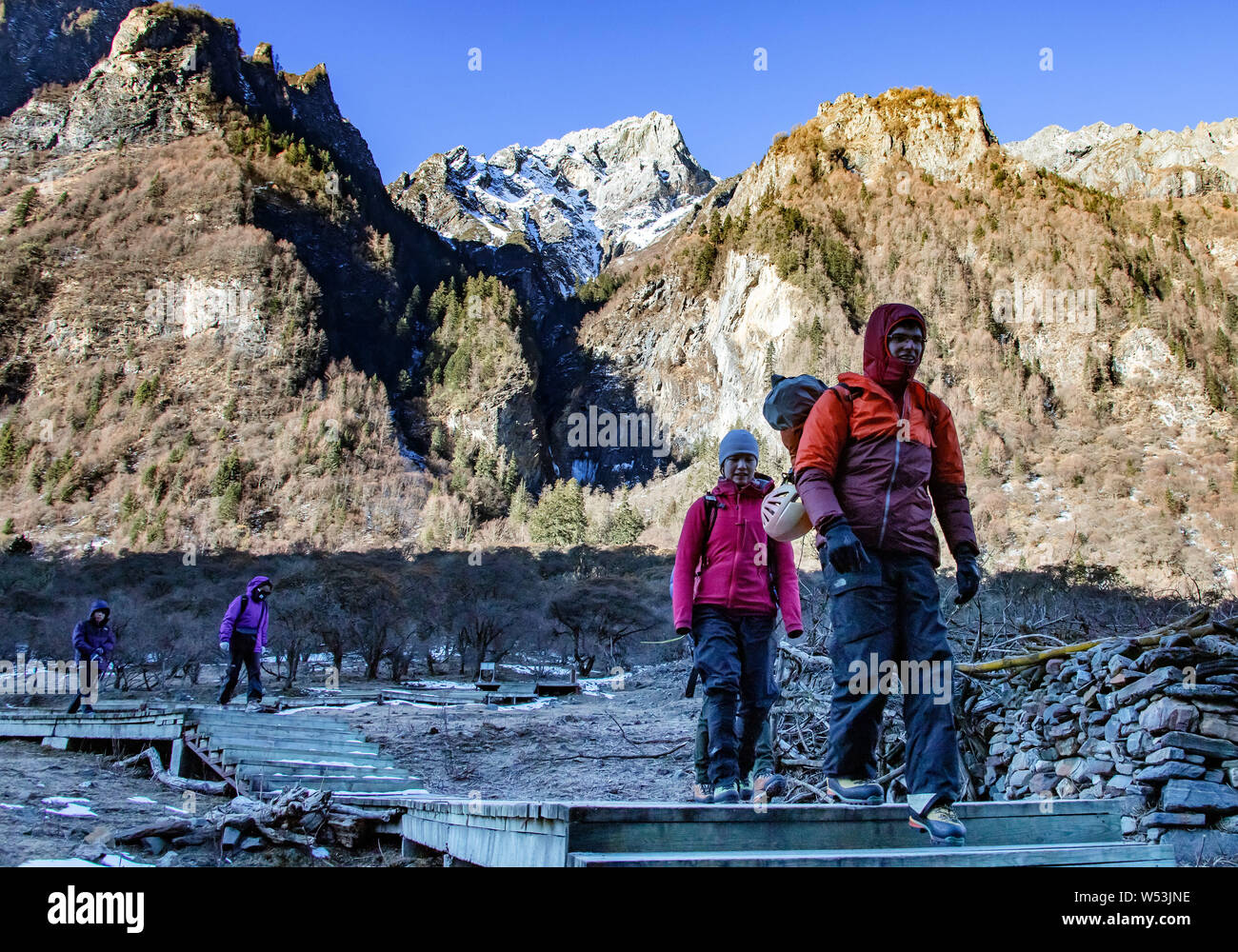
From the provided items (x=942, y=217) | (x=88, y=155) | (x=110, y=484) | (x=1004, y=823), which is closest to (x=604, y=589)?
(x=1004, y=823)

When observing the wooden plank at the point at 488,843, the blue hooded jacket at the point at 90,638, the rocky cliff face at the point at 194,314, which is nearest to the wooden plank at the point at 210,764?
the wooden plank at the point at 488,843

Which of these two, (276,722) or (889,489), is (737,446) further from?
(276,722)

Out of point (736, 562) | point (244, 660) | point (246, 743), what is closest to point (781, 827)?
point (736, 562)

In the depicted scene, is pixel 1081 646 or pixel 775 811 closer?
pixel 775 811

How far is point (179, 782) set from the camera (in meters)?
7.11

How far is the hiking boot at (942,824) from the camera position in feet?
8.97

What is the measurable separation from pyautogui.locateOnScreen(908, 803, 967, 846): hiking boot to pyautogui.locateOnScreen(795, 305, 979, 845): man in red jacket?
12mm

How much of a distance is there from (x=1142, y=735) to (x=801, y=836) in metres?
3.30

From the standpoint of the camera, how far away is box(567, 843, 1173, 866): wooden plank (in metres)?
2.32

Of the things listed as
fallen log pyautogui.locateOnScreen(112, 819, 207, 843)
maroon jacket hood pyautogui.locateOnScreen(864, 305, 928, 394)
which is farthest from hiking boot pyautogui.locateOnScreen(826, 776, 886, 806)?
fallen log pyautogui.locateOnScreen(112, 819, 207, 843)

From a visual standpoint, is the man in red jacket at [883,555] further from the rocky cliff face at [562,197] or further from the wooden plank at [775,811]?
the rocky cliff face at [562,197]

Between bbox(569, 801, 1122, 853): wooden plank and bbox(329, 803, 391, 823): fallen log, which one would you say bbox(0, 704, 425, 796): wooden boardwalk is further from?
bbox(569, 801, 1122, 853): wooden plank
